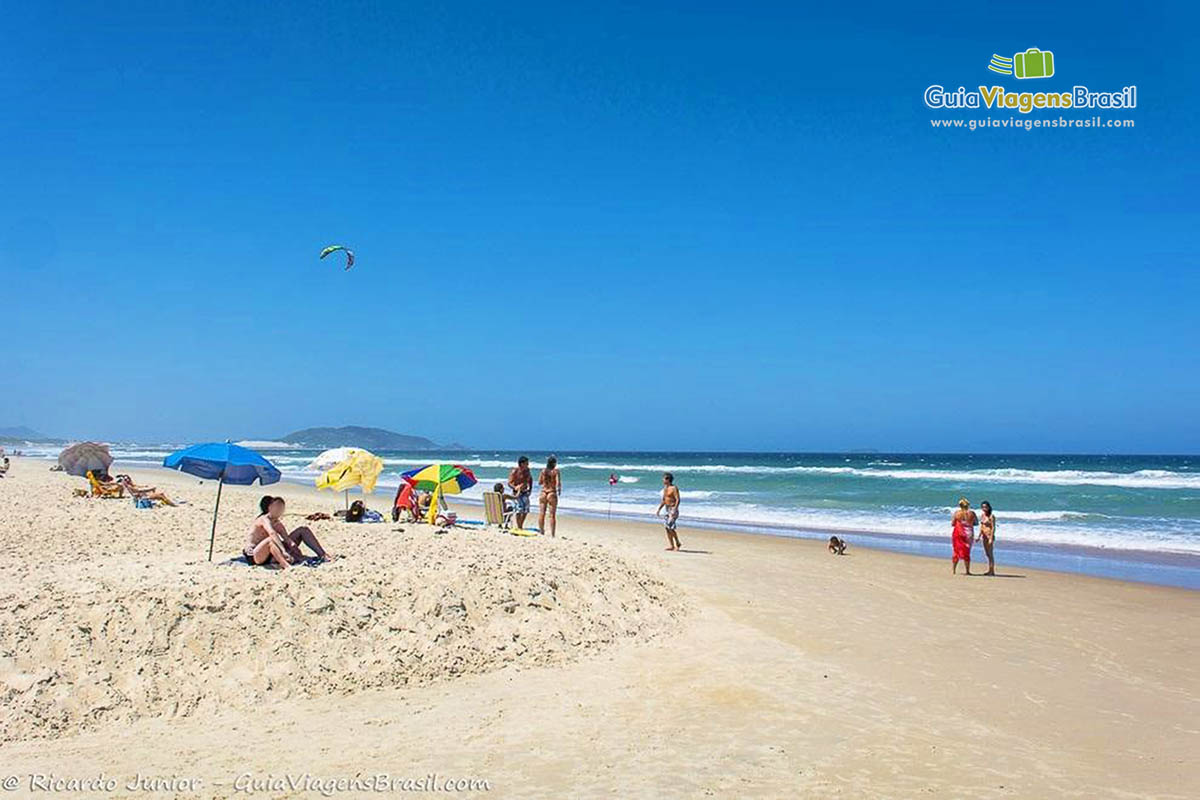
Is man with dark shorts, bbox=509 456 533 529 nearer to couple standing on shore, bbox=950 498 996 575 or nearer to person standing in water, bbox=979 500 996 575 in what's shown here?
couple standing on shore, bbox=950 498 996 575

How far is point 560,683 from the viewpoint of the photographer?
7258mm

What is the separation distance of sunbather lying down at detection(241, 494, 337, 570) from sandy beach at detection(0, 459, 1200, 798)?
339mm

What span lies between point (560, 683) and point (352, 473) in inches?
415

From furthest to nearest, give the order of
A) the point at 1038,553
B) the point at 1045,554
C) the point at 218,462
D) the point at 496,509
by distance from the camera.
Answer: the point at 1038,553
the point at 1045,554
the point at 496,509
the point at 218,462

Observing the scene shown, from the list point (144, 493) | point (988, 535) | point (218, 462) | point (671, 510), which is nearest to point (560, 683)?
point (218, 462)

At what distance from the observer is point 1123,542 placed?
19531 millimetres

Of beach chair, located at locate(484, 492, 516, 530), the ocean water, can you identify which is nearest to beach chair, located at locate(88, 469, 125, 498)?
the ocean water

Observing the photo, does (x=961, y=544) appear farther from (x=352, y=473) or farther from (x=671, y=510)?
(x=352, y=473)

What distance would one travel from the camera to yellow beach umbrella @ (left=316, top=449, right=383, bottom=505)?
1655 centimetres

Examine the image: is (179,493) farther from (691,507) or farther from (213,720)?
(213,720)

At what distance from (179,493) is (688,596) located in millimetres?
17859

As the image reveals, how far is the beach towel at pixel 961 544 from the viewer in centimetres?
1391

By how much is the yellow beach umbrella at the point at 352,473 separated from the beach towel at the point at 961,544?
35.0ft

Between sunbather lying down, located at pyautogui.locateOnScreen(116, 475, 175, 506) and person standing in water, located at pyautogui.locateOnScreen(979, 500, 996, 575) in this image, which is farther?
sunbather lying down, located at pyautogui.locateOnScreen(116, 475, 175, 506)
